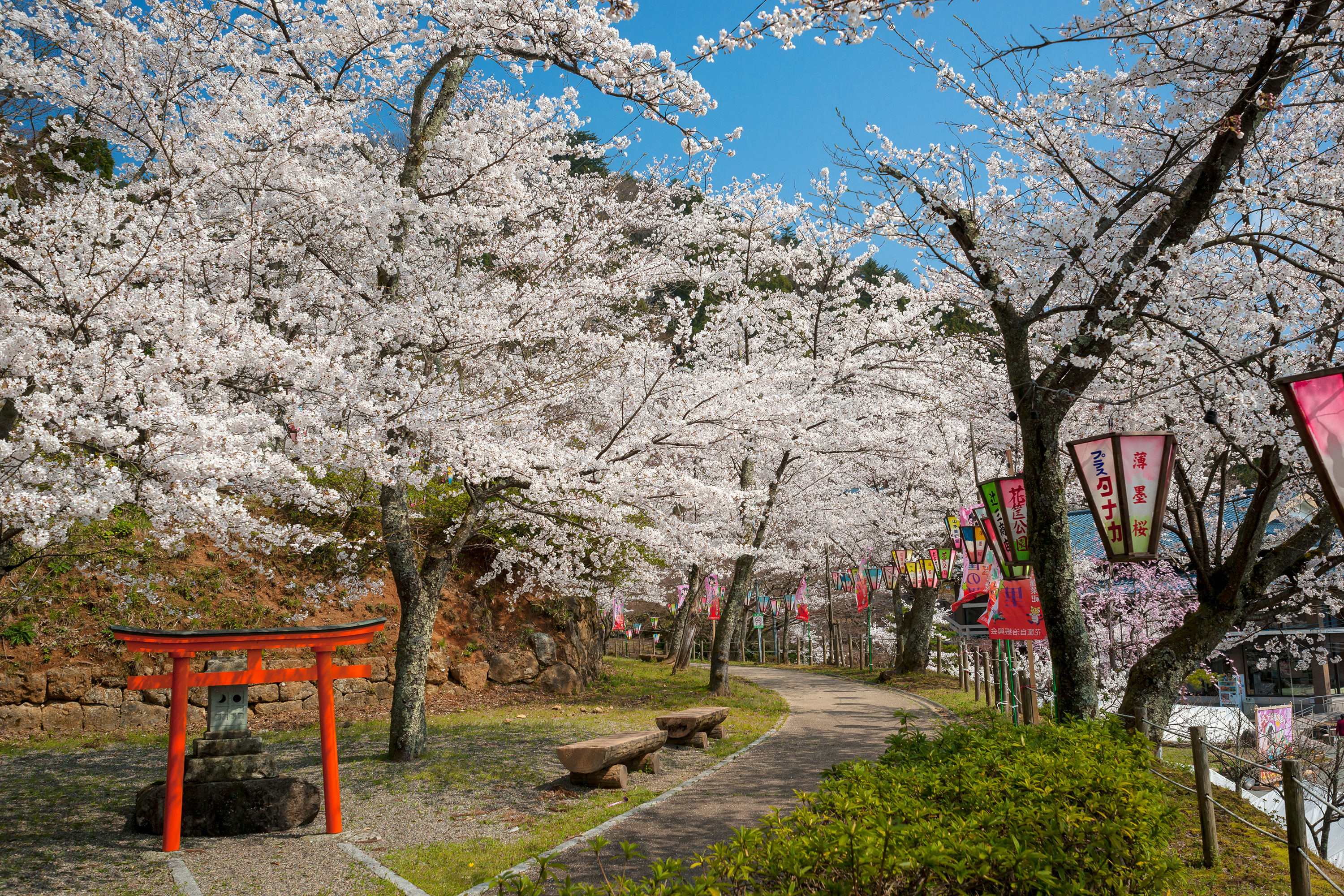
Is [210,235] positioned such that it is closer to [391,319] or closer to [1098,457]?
[391,319]

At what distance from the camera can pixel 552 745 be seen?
10.5 meters

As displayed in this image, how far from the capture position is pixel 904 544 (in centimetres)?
1994

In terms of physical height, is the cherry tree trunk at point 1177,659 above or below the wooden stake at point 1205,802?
above

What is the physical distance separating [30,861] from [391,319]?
17.6ft

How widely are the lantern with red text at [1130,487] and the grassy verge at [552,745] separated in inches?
200

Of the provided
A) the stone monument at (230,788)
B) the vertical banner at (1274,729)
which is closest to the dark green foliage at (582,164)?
the stone monument at (230,788)

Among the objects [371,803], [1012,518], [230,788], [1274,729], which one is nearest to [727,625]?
[1012,518]

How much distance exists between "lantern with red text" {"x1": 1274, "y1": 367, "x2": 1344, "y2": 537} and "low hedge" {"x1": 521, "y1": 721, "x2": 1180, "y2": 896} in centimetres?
193

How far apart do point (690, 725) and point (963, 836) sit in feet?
24.0

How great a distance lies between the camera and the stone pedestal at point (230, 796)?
21.0 ft

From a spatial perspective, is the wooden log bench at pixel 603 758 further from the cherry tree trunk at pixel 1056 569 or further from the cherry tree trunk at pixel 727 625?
the cherry tree trunk at pixel 727 625

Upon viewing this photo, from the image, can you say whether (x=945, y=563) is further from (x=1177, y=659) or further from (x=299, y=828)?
(x=299, y=828)

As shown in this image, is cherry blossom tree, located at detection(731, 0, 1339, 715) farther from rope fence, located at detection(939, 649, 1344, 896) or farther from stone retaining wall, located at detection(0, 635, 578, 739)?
stone retaining wall, located at detection(0, 635, 578, 739)

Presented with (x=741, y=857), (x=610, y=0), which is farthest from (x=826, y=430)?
(x=741, y=857)
